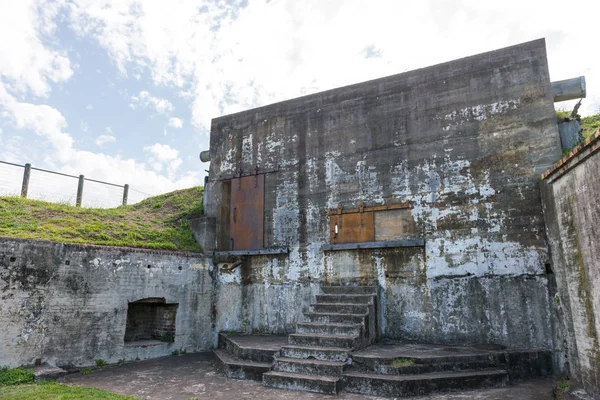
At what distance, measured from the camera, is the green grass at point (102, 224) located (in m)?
8.67

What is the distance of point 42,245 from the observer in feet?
25.9

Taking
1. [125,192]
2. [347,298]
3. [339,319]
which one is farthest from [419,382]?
[125,192]

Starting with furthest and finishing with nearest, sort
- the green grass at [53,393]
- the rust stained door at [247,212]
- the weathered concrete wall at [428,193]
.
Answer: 1. the rust stained door at [247,212]
2. the weathered concrete wall at [428,193]
3. the green grass at [53,393]

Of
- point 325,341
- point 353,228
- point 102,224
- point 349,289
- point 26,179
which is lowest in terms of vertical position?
point 325,341

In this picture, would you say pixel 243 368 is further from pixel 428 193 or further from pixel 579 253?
pixel 579 253

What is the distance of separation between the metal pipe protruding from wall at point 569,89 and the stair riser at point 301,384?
7.10 meters

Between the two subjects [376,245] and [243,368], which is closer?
[243,368]

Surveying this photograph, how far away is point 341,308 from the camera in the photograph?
8.18m

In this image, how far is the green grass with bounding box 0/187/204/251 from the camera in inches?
341

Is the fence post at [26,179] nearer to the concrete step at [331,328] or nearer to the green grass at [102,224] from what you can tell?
the green grass at [102,224]

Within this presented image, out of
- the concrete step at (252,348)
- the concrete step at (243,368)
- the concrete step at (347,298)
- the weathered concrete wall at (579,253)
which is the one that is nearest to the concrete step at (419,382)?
the weathered concrete wall at (579,253)

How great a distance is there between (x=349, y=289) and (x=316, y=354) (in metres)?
2.20

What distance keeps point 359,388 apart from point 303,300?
357cm

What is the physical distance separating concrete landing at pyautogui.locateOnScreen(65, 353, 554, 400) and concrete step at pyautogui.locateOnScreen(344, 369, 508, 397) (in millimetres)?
128
